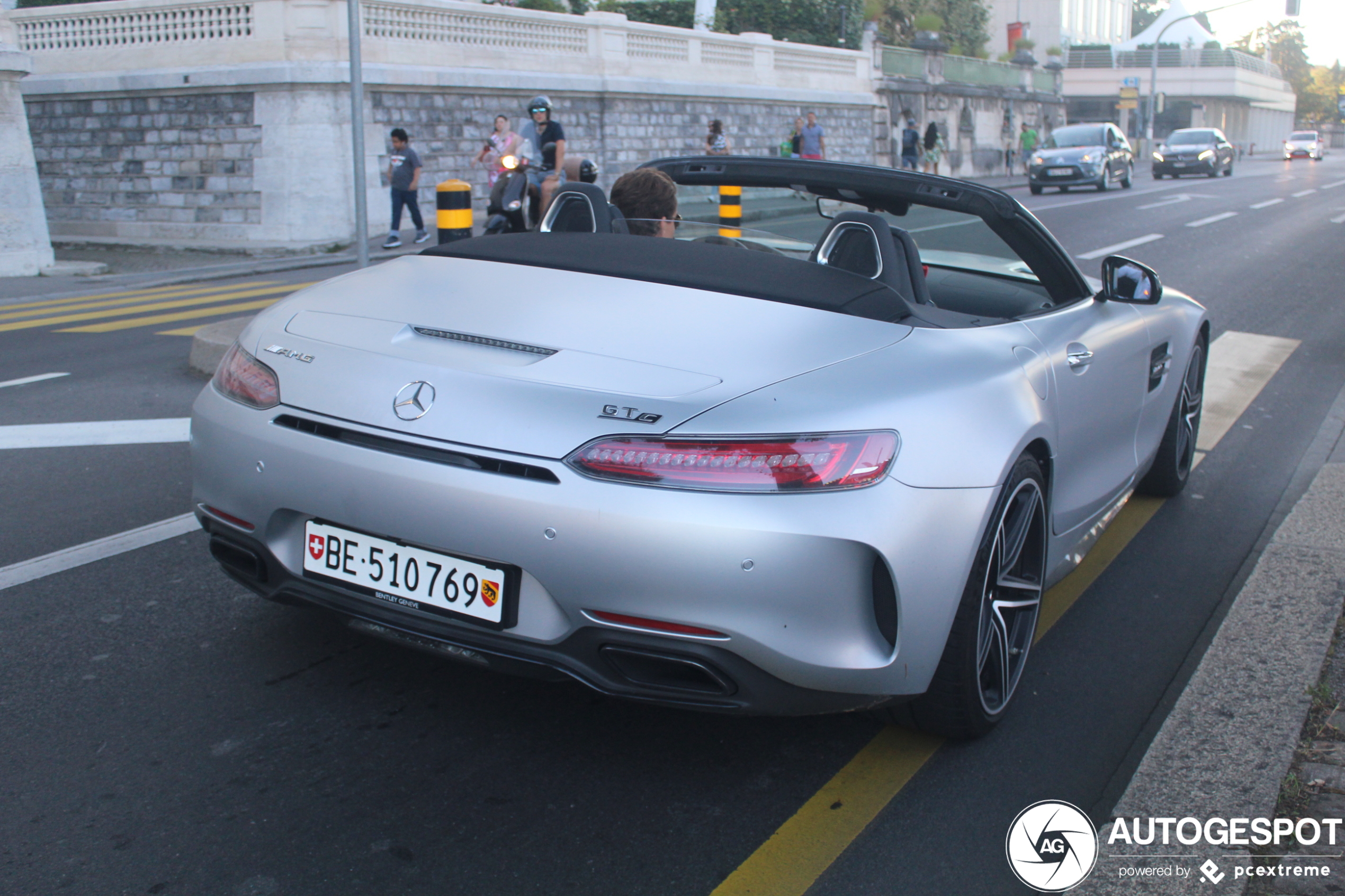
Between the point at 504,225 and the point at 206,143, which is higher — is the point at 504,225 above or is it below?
below

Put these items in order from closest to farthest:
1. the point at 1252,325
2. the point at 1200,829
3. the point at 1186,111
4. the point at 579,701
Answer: the point at 1200,829, the point at 579,701, the point at 1252,325, the point at 1186,111

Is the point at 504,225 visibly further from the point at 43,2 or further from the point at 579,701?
the point at 43,2

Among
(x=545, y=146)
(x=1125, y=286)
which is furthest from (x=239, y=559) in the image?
(x=545, y=146)

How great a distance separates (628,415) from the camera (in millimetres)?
2441

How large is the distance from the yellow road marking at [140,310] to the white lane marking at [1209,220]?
13.8 meters

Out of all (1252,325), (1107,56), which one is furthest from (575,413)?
(1107,56)

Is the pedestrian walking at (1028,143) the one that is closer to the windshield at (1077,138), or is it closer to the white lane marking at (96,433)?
the windshield at (1077,138)

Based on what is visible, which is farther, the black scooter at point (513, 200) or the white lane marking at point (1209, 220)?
the white lane marking at point (1209, 220)

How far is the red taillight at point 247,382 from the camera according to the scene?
285 centimetres

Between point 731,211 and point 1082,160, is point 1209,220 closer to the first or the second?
point 1082,160

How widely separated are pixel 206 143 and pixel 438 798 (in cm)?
1843

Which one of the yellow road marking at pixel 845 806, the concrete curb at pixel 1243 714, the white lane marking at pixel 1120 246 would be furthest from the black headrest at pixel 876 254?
the white lane marking at pixel 1120 246

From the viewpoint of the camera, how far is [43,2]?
26.3 meters

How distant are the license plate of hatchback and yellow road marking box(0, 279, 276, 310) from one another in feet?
35.5
